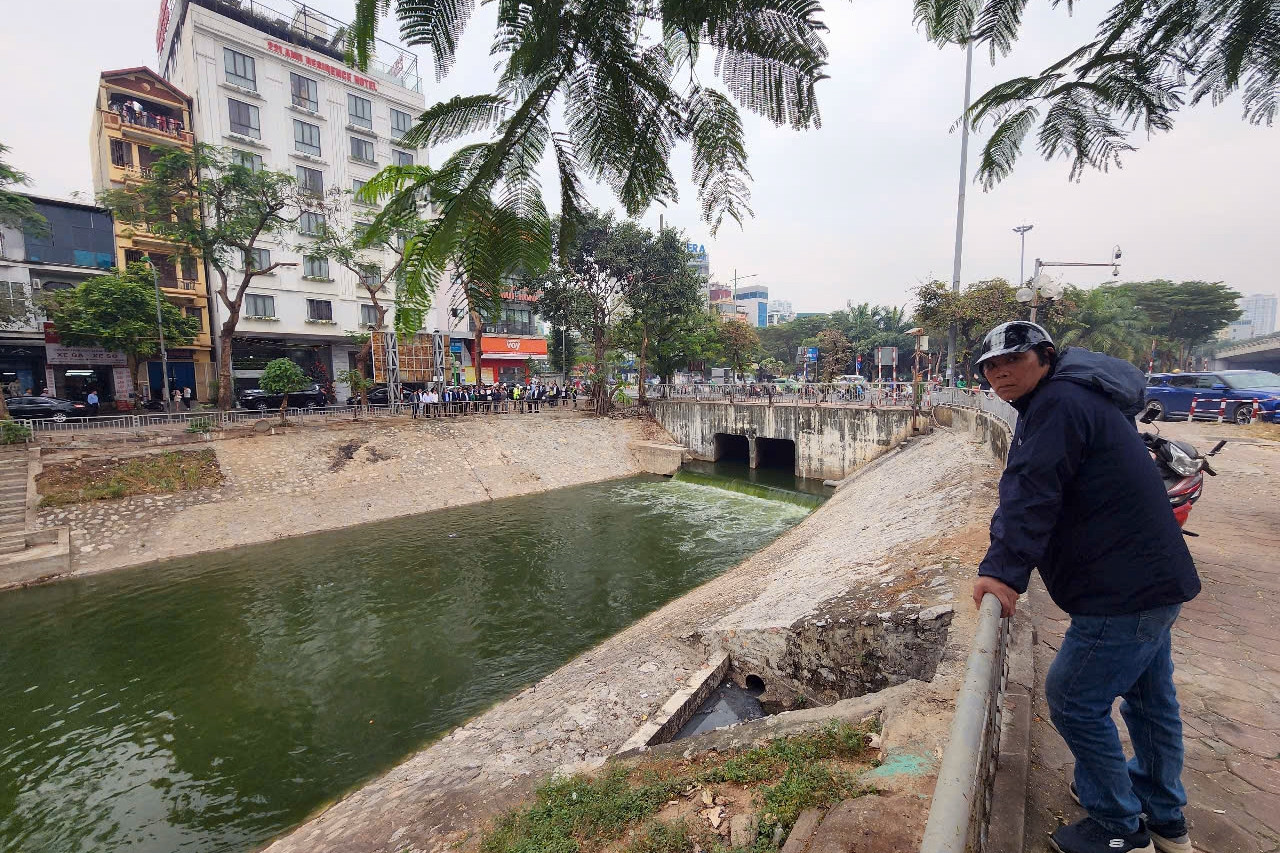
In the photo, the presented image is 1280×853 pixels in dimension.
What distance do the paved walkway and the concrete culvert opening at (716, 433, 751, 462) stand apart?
2341cm

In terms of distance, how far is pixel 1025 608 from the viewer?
4.48 m

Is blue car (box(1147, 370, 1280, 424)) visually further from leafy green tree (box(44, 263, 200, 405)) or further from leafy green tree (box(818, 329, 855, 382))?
leafy green tree (box(44, 263, 200, 405))

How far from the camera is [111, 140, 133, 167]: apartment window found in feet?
81.1

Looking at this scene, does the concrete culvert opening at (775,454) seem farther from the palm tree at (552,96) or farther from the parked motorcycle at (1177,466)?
the palm tree at (552,96)

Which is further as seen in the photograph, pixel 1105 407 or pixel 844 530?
pixel 844 530

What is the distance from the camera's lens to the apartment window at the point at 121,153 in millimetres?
24734

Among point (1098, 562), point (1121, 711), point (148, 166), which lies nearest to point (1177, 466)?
point (1121, 711)

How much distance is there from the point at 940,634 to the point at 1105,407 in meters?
4.03

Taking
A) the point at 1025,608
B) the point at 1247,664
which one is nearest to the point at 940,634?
the point at 1025,608

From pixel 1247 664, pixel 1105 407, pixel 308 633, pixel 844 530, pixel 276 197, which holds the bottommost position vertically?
pixel 308 633

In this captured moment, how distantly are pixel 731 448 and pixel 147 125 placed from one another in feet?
110

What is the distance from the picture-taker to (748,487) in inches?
899

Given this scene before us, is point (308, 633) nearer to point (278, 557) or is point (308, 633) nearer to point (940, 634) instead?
point (278, 557)

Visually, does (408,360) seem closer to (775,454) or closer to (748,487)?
(748,487)
